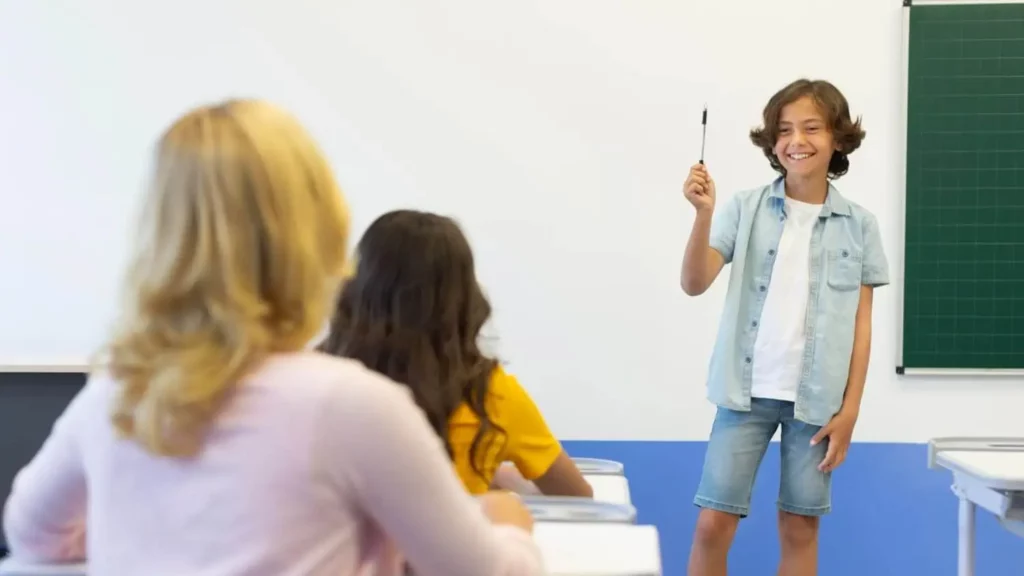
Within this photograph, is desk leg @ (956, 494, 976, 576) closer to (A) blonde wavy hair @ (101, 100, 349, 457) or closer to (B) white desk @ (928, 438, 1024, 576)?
(B) white desk @ (928, 438, 1024, 576)

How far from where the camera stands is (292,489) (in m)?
0.82

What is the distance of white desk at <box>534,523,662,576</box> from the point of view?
114 cm

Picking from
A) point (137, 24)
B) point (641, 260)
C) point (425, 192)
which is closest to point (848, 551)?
point (641, 260)

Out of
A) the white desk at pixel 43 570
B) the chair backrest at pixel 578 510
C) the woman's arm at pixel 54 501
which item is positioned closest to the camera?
the woman's arm at pixel 54 501

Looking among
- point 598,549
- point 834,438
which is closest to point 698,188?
point 834,438

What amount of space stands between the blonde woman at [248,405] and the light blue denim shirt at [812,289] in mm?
1616

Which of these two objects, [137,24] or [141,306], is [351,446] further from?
[137,24]

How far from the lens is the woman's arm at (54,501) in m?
0.92

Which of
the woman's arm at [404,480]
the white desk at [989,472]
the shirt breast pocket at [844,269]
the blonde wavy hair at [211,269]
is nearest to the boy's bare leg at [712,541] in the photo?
the white desk at [989,472]

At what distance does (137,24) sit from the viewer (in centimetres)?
341

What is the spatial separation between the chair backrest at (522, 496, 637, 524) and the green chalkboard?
215 centimetres

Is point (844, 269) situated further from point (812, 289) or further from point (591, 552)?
point (591, 552)

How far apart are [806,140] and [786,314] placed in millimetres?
438

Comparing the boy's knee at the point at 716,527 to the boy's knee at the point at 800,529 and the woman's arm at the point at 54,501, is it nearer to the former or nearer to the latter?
the boy's knee at the point at 800,529
